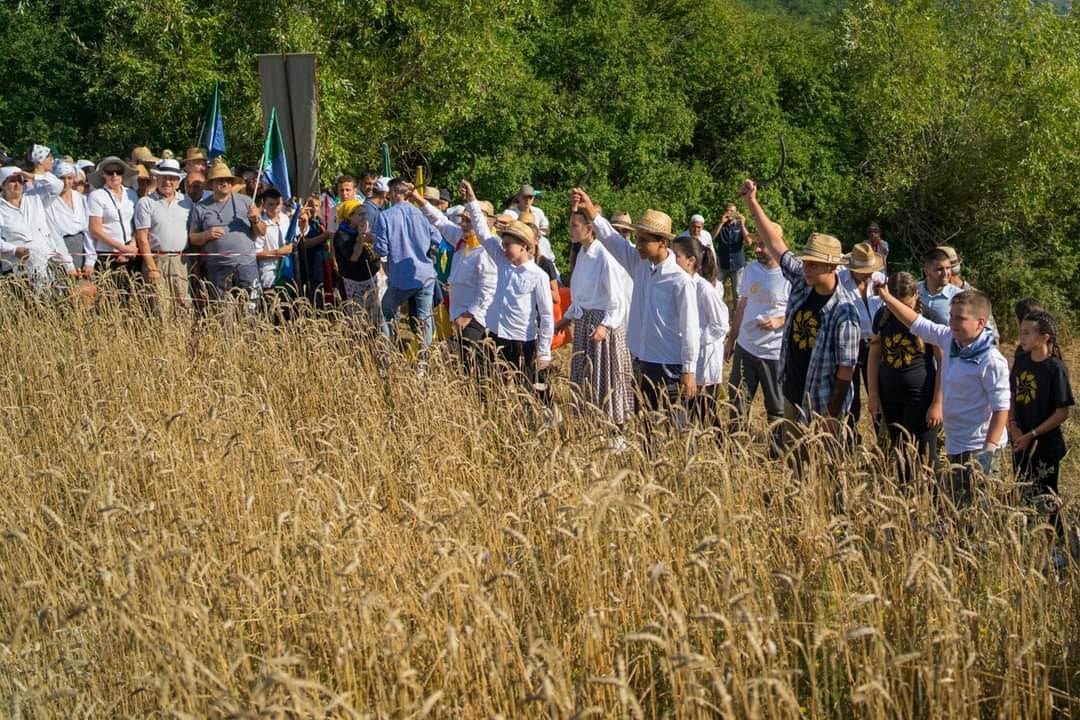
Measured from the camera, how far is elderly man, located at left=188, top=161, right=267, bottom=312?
11141mm

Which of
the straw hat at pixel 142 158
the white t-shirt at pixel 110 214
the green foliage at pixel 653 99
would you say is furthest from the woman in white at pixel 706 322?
the green foliage at pixel 653 99

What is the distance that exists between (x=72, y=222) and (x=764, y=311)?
21.3ft

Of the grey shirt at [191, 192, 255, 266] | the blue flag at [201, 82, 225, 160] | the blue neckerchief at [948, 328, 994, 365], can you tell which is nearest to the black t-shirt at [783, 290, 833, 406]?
the blue neckerchief at [948, 328, 994, 365]

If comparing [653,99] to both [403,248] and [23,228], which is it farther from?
[23,228]

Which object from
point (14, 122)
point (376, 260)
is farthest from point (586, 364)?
point (14, 122)

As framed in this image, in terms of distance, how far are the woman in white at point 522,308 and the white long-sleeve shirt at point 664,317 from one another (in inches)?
41.1

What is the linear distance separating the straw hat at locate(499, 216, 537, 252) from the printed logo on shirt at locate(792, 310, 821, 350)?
2155 millimetres

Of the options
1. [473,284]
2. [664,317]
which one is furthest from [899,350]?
[473,284]

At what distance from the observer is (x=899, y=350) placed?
721cm

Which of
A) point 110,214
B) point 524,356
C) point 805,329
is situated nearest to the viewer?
point 805,329

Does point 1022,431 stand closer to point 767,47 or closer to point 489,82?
point 489,82

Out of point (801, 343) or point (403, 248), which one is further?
point (403, 248)

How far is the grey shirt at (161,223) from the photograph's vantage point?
11.3 m

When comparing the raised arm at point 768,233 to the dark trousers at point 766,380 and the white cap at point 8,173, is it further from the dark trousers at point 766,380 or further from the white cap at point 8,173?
the white cap at point 8,173
